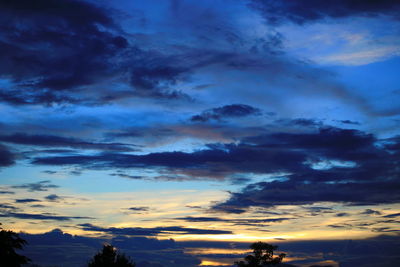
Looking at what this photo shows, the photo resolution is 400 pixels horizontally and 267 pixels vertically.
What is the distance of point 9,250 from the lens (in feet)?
137

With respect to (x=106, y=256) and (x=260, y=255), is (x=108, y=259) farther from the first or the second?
(x=260, y=255)

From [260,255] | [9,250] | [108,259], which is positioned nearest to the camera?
[9,250]

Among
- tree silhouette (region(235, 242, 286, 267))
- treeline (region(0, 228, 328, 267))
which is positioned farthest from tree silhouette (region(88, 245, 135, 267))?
tree silhouette (region(235, 242, 286, 267))

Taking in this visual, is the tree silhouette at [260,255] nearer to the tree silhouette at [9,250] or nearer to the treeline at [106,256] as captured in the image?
the treeline at [106,256]

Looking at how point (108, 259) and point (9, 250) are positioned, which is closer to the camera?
point (9, 250)

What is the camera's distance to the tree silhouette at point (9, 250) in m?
41.1

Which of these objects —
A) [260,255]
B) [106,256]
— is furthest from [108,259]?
[260,255]

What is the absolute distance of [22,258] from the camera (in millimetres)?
41375

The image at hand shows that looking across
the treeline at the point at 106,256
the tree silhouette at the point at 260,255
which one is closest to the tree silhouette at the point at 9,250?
the treeline at the point at 106,256

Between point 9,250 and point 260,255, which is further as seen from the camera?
point 260,255

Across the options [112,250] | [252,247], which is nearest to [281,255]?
[252,247]

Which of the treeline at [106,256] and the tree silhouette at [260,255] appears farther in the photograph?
the tree silhouette at [260,255]

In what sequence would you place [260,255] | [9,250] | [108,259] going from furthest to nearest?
[260,255], [108,259], [9,250]

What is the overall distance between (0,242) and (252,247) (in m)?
86.6
